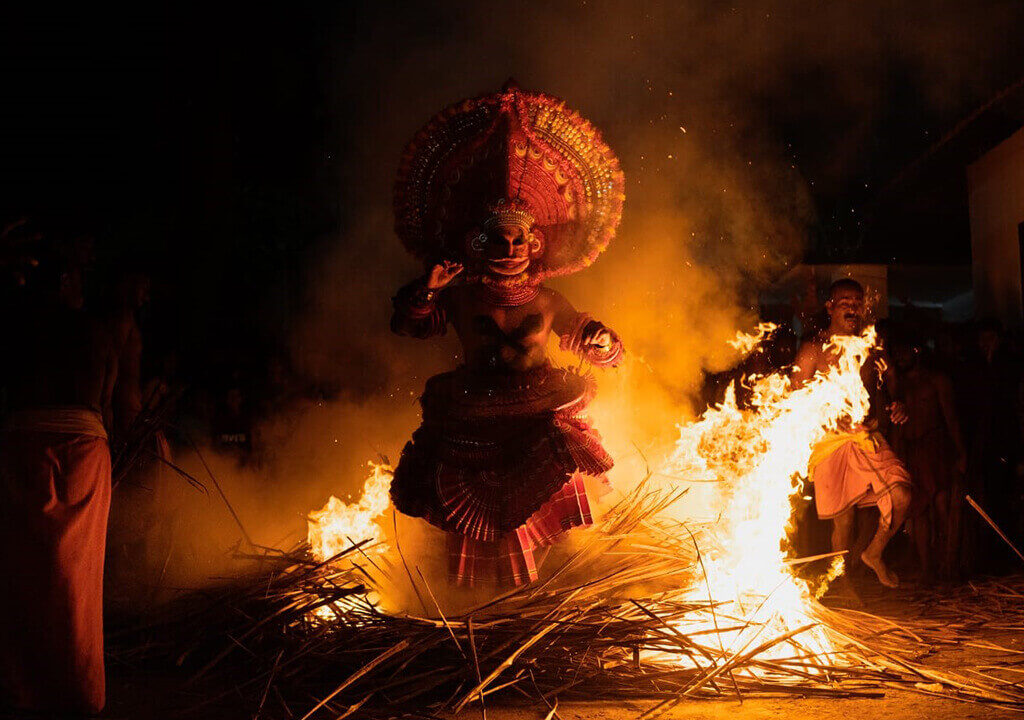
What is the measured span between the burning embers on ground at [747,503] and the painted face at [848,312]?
117 millimetres

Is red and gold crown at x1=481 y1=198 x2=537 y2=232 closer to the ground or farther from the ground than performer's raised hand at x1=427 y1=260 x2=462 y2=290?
farther from the ground

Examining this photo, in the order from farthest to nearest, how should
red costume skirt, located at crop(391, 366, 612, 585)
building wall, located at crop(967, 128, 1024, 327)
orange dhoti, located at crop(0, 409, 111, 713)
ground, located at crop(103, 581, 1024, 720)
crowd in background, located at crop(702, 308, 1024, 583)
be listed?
building wall, located at crop(967, 128, 1024, 327) < crowd in background, located at crop(702, 308, 1024, 583) < red costume skirt, located at crop(391, 366, 612, 585) < orange dhoti, located at crop(0, 409, 111, 713) < ground, located at crop(103, 581, 1024, 720)

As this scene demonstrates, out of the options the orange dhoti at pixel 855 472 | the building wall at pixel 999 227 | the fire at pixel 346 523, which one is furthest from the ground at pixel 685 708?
the building wall at pixel 999 227

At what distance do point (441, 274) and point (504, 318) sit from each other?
0.40 m

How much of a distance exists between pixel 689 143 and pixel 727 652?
403 centimetres

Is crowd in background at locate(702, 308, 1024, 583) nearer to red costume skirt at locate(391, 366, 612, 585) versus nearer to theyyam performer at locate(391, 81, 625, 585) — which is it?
theyyam performer at locate(391, 81, 625, 585)

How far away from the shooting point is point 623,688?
3525mm

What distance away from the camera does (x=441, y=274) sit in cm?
451

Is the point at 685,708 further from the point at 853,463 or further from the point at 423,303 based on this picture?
the point at 853,463

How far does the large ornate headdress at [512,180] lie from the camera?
459cm

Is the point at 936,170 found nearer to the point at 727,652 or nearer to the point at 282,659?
the point at 727,652

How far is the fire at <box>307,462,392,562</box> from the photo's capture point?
5004 mm

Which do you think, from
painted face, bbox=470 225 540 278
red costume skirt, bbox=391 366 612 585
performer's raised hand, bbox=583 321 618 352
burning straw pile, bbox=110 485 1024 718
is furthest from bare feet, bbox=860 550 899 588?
painted face, bbox=470 225 540 278

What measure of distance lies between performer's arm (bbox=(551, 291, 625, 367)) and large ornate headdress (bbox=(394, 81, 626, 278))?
26cm
